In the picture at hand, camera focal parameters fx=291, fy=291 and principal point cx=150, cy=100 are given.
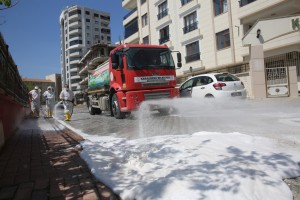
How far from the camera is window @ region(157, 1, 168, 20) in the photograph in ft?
106

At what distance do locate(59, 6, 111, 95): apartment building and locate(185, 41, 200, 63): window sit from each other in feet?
231

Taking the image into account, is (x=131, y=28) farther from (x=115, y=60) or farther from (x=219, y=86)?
(x=219, y=86)

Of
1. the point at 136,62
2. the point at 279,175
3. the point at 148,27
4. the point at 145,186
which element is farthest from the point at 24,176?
the point at 148,27

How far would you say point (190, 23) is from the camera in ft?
94.9

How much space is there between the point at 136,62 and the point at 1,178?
759cm

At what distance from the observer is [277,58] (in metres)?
20.8

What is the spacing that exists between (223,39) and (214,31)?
1.28 meters

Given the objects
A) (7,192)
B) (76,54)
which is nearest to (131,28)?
(7,192)

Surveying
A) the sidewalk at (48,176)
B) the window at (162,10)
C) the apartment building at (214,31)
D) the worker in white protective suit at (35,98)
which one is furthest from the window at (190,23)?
the sidewalk at (48,176)

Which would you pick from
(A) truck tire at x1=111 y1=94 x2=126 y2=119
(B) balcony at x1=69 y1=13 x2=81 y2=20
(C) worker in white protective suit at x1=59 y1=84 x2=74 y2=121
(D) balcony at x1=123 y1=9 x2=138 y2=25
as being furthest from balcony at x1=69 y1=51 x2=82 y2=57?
(A) truck tire at x1=111 y1=94 x2=126 y2=119

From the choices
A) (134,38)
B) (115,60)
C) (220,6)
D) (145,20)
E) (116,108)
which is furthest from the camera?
(134,38)

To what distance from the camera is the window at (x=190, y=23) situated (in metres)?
28.1

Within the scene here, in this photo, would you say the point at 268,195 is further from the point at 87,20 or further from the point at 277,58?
the point at 87,20

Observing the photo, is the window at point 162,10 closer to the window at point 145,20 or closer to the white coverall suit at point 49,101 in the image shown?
the window at point 145,20
